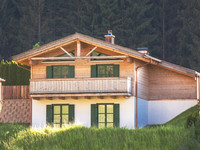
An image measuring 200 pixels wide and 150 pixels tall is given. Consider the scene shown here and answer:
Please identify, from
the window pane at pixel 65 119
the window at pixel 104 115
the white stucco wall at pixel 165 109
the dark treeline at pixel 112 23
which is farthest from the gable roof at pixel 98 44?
the dark treeline at pixel 112 23

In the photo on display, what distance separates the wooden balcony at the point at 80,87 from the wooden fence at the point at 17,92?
297cm

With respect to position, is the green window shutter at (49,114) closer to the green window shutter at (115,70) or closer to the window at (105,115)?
the window at (105,115)

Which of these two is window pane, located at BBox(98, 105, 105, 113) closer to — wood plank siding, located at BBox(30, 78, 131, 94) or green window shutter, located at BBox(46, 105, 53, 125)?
wood plank siding, located at BBox(30, 78, 131, 94)

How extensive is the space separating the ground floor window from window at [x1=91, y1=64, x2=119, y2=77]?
289 cm

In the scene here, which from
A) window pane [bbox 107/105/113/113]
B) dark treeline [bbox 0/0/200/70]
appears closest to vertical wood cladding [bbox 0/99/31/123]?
window pane [bbox 107/105/113/113]

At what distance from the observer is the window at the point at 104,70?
46750 mm

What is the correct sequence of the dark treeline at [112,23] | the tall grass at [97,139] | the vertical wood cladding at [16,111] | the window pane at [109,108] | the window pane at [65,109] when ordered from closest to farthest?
the tall grass at [97,139] < the window pane at [109,108] < the window pane at [65,109] < the vertical wood cladding at [16,111] < the dark treeline at [112,23]

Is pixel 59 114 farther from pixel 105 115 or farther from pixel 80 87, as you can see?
pixel 105 115

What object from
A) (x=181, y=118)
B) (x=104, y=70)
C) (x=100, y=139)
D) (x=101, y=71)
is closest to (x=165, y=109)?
(x=181, y=118)

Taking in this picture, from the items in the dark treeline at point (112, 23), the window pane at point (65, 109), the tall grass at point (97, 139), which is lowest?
the tall grass at point (97, 139)

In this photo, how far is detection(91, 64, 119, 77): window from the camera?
46.8 metres

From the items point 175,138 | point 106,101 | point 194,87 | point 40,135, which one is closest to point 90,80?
point 106,101

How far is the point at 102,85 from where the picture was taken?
45188mm

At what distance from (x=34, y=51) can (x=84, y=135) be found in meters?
14.0
